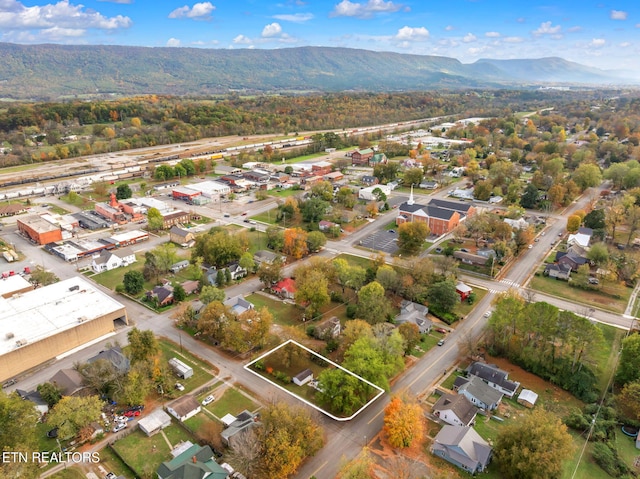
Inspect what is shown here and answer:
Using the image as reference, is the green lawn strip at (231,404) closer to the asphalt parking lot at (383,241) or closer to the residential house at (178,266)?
the residential house at (178,266)

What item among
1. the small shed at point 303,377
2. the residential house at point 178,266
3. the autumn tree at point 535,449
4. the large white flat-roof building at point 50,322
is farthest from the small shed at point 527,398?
the residential house at point 178,266

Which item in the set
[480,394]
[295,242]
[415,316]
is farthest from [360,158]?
[480,394]

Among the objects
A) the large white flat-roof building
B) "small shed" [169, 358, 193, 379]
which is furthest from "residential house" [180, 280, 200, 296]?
"small shed" [169, 358, 193, 379]

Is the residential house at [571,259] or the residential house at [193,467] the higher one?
the residential house at [571,259]

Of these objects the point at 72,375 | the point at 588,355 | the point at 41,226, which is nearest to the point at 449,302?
the point at 588,355

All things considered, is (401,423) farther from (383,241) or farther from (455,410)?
(383,241)

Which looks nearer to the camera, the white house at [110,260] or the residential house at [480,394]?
the residential house at [480,394]
